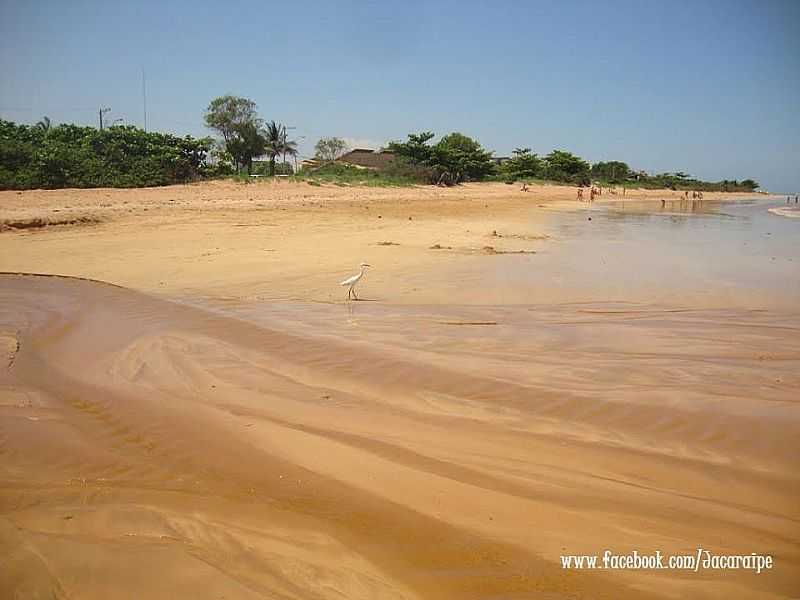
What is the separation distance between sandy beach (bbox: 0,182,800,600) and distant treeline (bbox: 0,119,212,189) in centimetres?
1580

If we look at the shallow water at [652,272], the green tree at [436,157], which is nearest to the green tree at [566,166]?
the green tree at [436,157]

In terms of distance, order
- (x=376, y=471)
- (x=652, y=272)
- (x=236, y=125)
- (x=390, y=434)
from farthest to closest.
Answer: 1. (x=236, y=125)
2. (x=652, y=272)
3. (x=390, y=434)
4. (x=376, y=471)

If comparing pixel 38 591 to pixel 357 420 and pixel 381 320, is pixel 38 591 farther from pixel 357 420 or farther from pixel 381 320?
pixel 381 320

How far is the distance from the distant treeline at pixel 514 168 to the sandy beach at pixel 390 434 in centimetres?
3617

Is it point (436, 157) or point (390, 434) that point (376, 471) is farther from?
point (436, 157)

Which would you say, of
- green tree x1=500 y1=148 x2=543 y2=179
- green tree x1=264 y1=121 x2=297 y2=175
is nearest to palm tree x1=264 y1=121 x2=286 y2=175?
green tree x1=264 y1=121 x2=297 y2=175

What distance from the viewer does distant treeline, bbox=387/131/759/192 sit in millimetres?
44000

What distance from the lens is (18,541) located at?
2480mm

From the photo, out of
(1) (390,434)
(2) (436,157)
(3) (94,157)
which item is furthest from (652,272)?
(2) (436,157)

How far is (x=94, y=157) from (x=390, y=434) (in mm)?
26472

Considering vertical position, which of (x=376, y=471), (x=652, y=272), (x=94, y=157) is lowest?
(x=376, y=471)

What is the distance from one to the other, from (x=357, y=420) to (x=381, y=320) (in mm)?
2767

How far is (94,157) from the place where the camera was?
25.3 metres

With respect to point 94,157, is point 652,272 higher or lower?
lower
